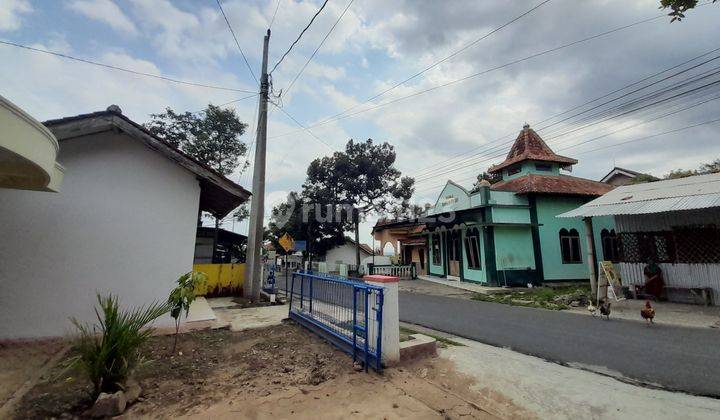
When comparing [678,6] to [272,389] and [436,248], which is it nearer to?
[272,389]

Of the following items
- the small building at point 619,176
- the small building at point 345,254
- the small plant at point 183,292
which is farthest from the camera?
the small building at point 345,254

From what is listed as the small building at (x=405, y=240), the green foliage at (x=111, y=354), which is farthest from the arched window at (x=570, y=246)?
the green foliage at (x=111, y=354)

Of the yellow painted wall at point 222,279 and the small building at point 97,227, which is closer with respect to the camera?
the small building at point 97,227

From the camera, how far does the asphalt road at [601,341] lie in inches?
171

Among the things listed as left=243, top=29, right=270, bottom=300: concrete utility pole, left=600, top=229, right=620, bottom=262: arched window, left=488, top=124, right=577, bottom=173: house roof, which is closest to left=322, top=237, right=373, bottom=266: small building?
left=488, top=124, right=577, bottom=173: house roof

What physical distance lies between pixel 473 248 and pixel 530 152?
6.73 meters

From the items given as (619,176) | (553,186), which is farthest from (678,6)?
(619,176)

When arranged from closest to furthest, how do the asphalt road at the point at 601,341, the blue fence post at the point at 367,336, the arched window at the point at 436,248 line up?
1. the blue fence post at the point at 367,336
2. the asphalt road at the point at 601,341
3. the arched window at the point at 436,248

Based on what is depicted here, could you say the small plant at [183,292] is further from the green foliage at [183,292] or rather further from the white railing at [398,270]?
the white railing at [398,270]

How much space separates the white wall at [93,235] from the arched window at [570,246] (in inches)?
646

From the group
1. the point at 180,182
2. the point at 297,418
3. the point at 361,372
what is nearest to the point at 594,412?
the point at 361,372

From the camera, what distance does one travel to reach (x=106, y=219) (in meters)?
5.95

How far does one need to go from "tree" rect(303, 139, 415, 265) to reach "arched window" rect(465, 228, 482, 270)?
1061cm

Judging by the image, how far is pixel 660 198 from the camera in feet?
34.3
